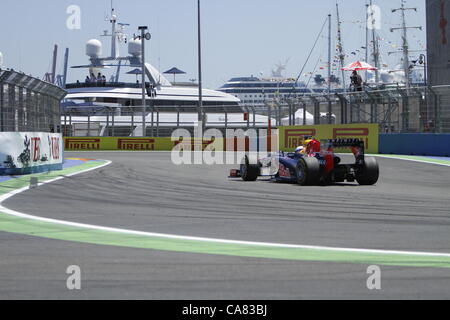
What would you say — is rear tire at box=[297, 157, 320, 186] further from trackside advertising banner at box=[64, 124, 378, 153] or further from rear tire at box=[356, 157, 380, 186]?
trackside advertising banner at box=[64, 124, 378, 153]

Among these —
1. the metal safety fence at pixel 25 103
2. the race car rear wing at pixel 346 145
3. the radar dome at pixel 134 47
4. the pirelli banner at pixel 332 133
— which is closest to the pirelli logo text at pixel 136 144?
the pirelli banner at pixel 332 133

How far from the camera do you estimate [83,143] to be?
39.7 meters

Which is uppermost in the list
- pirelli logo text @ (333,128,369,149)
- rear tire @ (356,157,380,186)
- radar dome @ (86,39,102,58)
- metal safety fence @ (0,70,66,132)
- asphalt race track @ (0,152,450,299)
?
radar dome @ (86,39,102,58)

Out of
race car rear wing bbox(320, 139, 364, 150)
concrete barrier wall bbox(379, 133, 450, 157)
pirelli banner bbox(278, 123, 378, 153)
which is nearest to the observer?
race car rear wing bbox(320, 139, 364, 150)

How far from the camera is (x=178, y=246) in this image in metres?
6.62

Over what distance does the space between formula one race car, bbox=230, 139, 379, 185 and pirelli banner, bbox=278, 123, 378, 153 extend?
1559cm

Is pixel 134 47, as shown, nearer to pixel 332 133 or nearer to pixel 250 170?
pixel 332 133

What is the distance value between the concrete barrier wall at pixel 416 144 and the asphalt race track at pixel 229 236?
12.5 m

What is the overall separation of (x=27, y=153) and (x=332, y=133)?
1765 centimetres

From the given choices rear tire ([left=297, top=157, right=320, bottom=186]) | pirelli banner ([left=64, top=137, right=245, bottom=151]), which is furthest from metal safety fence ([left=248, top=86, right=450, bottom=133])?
rear tire ([left=297, top=157, right=320, bottom=186])

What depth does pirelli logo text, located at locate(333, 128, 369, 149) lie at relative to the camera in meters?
31.0
